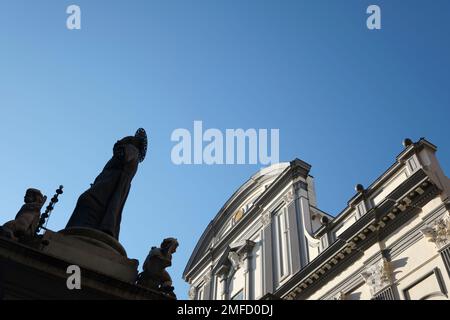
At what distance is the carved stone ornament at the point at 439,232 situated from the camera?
12891 millimetres

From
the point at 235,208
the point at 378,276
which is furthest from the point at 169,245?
the point at 235,208

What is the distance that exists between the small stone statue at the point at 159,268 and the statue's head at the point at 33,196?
1.74m

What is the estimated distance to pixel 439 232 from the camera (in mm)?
13172

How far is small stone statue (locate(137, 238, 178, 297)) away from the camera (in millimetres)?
5445

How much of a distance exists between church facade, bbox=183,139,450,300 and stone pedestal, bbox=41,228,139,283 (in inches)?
413

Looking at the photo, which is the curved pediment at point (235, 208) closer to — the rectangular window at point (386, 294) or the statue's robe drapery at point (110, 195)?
the rectangular window at point (386, 294)

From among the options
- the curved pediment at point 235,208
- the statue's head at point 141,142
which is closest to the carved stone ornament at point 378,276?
the statue's head at point 141,142

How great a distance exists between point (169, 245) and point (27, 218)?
6.33 ft

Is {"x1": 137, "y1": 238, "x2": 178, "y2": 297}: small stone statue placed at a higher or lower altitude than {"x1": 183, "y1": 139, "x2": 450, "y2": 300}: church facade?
lower

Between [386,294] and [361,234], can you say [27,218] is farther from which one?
[361,234]

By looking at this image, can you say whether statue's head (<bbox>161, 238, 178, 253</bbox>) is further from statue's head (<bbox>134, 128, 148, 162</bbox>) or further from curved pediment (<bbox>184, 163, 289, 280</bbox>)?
curved pediment (<bbox>184, 163, 289, 280</bbox>)

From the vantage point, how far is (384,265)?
14.7 meters

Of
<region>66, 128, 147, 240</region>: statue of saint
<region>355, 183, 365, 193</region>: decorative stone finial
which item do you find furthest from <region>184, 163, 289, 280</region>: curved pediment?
<region>66, 128, 147, 240</region>: statue of saint
